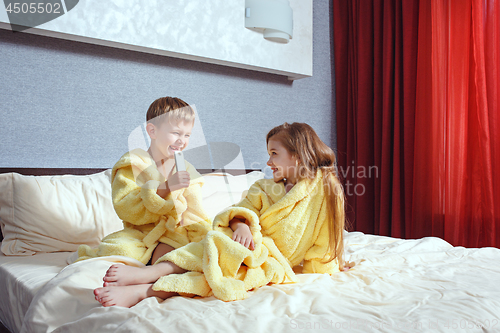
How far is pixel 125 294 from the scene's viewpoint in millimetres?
952

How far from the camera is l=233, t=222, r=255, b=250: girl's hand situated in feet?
3.77

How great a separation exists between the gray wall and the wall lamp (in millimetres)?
302

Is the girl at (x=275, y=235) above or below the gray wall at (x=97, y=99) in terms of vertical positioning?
below

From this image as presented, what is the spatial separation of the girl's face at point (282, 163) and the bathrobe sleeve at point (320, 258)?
221 mm

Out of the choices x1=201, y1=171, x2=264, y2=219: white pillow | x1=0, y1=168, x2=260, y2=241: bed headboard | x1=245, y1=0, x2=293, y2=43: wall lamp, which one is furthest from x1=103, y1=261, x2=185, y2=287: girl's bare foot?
x1=245, y1=0, x2=293, y2=43: wall lamp

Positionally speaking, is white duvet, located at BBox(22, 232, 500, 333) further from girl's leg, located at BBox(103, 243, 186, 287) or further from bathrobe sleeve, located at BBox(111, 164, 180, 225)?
bathrobe sleeve, located at BBox(111, 164, 180, 225)

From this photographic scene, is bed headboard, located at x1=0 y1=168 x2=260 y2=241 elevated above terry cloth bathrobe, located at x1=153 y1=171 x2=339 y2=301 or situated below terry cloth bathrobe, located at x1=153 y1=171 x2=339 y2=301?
above

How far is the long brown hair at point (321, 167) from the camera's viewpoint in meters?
1.32

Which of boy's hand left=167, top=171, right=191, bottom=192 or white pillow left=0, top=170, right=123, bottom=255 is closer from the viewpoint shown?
boy's hand left=167, top=171, right=191, bottom=192

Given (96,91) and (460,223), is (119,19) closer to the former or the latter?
(96,91)

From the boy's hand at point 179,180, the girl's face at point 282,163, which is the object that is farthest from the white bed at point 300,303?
the girl's face at point 282,163

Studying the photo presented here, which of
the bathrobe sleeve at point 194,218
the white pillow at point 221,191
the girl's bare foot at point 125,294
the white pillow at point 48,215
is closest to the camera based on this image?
the girl's bare foot at point 125,294

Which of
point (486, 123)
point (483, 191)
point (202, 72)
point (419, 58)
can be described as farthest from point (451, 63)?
point (202, 72)

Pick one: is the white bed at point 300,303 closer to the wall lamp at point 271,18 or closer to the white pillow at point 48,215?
the white pillow at point 48,215
